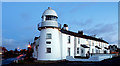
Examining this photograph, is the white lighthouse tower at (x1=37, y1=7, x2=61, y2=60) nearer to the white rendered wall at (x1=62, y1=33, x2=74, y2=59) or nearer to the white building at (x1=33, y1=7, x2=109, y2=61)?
the white building at (x1=33, y1=7, x2=109, y2=61)

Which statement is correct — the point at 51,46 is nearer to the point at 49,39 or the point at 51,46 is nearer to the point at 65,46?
the point at 49,39

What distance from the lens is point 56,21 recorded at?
23094 mm

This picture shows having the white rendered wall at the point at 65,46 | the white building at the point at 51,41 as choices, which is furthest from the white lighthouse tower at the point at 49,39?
the white rendered wall at the point at 65,46

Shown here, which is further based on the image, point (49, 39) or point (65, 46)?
point (65, 46)

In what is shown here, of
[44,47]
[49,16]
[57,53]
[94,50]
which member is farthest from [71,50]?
[94,50]

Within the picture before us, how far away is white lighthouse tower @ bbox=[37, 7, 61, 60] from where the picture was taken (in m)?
21.8

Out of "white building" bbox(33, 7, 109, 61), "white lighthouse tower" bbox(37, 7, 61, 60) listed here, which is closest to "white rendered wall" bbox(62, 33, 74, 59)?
"white building" bbox(33, 7, 109, 61)

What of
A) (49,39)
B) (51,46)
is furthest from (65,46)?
(49,39)

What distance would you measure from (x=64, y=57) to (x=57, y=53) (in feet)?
8.37

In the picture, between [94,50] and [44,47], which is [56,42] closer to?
[44,47]

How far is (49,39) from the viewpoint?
22078 mm

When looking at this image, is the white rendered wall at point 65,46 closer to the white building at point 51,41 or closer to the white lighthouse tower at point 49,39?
the white building at point 51,41

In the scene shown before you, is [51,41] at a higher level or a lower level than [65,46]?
higher

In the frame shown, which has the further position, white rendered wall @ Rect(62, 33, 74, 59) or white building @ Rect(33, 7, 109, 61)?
white rendered wall @ Rect(62, 33, 74, 59)
